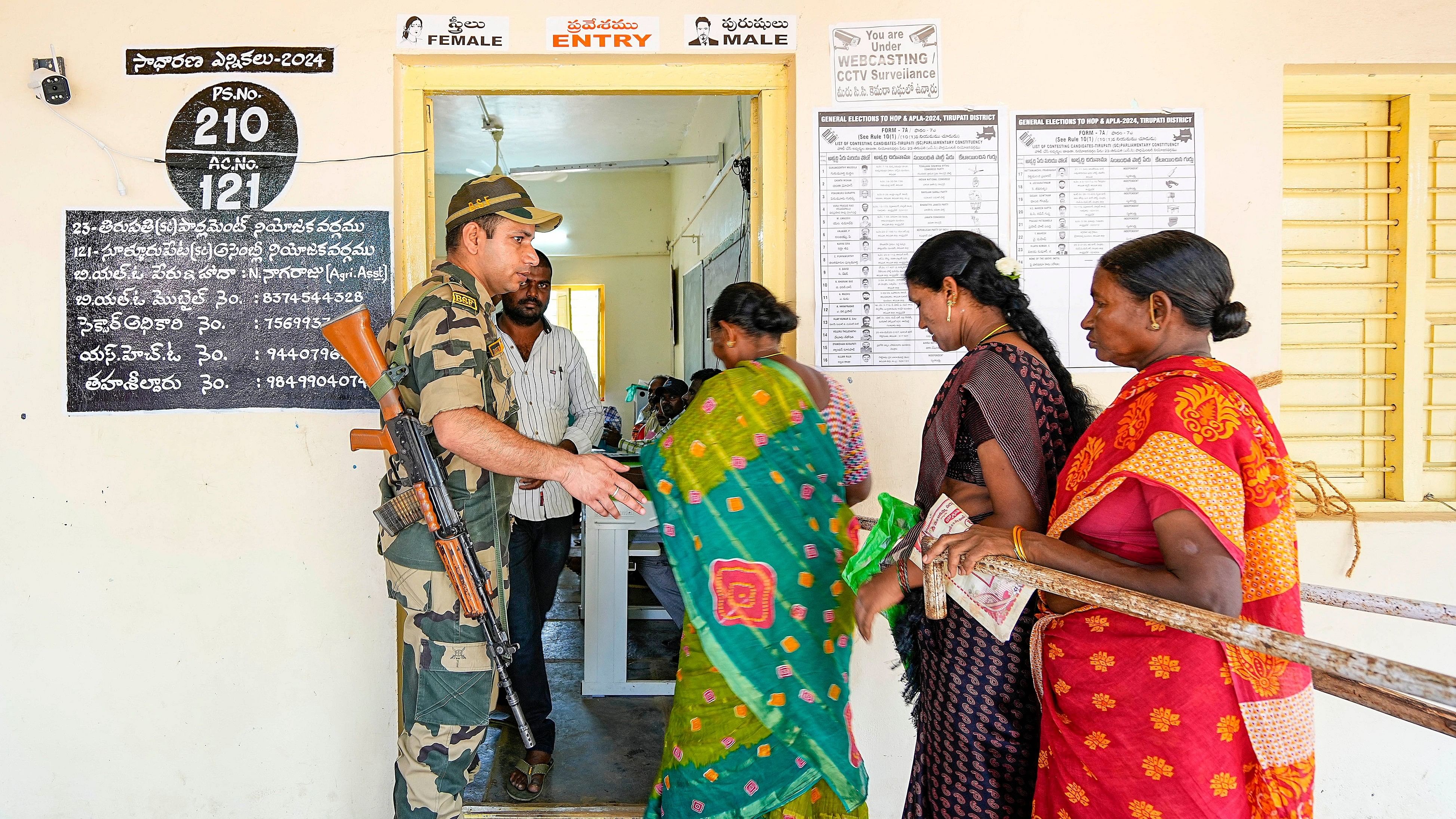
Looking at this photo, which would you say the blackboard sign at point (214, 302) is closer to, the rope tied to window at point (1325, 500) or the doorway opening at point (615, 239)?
the doorway opening at point (615, 239)

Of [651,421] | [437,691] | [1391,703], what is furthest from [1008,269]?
[651,421]

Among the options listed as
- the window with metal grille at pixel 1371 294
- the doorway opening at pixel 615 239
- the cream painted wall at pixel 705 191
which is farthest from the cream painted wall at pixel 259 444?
the cream painted wall at pixel 705 191

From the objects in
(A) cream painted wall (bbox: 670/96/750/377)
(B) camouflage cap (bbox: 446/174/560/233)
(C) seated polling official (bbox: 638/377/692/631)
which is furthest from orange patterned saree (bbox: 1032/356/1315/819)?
(A) cream painted wall (bbox: 670/96/750/377)

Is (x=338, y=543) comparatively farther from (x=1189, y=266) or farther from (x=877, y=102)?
(x=1189, y=266)

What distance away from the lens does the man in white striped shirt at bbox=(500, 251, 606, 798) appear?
3.01 m

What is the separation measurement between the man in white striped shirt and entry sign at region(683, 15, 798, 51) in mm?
1093

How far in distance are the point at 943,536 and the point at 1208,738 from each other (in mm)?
531

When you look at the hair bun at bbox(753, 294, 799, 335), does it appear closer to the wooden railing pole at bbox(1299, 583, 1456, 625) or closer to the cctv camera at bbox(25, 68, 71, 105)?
the wooden railing pole at bbox(1299, 583, 1456, 625)

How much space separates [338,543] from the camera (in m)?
2.52

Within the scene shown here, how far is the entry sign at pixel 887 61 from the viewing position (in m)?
2.50

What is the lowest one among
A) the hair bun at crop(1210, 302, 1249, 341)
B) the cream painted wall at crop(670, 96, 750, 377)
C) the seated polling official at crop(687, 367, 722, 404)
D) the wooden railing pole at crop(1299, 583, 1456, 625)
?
the wooden railing pole at crop(1299, 583, 1456, 625)

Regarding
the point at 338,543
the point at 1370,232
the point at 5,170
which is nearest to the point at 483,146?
the point at 5,170

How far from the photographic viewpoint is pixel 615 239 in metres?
8.62

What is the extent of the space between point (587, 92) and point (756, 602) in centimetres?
167
